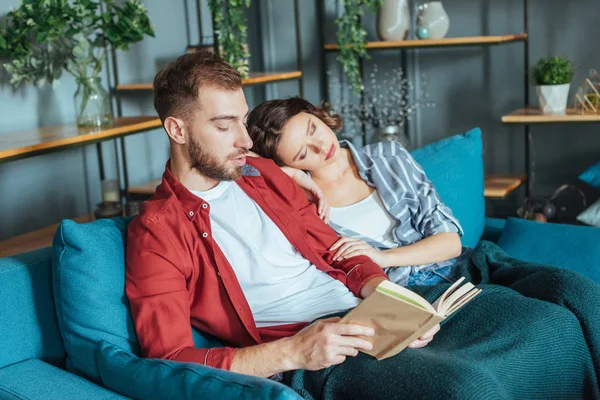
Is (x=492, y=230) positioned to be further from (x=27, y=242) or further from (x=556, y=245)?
(x=27, y=242)

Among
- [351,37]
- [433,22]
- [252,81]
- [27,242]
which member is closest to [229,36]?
[252,81]

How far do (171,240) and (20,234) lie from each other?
161 cm

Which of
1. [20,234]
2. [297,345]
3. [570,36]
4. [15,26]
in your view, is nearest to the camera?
[297,345]

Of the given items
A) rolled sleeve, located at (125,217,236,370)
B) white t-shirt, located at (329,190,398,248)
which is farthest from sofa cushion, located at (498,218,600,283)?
rolled sleeve, located at (125,217,236,370)

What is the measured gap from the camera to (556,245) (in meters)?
2.35

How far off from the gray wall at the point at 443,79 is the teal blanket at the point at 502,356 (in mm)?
1938

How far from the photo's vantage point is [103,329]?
1.52m

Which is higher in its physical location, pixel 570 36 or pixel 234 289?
pixel 570 36

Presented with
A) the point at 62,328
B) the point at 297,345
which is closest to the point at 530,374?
the point at 297,345

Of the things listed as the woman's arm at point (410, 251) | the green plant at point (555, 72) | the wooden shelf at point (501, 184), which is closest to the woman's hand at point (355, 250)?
the woman's arm at point (410, 251)

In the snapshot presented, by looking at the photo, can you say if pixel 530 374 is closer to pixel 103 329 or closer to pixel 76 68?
pixel 103 329

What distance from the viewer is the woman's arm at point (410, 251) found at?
1.86 meters

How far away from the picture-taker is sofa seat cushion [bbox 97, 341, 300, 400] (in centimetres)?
123

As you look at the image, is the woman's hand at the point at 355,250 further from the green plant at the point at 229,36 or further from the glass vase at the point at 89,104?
the green plant at the point at 229,36
